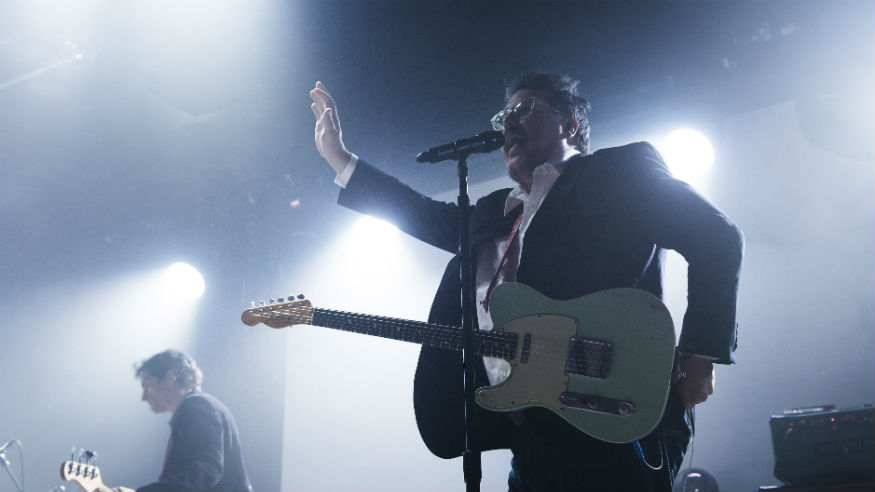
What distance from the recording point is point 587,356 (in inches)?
67.4

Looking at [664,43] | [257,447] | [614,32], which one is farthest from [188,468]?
[664,43]

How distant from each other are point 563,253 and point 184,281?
6228 mm

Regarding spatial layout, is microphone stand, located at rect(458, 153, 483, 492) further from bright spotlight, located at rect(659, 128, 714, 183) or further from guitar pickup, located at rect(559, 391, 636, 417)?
bright spotlight, located at rect(659, 128, 714, 183)

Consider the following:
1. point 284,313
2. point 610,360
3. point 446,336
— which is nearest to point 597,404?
point 610,360

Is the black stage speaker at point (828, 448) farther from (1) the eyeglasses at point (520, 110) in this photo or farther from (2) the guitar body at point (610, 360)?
(1) the eyeglasses at point (520, 110)

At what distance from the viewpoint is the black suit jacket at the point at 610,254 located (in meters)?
1.69

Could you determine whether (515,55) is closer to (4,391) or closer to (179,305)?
(179,305)

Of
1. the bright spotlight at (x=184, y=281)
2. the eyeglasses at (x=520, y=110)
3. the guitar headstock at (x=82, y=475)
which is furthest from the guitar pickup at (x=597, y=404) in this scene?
the bright spotlight at (x=184, y=281)

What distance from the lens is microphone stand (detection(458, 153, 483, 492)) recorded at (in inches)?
64.9

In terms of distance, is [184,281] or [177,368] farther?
[184,281]

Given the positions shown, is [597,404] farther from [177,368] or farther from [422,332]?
[177,368]

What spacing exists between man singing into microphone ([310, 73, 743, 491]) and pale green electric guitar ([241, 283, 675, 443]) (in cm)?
8

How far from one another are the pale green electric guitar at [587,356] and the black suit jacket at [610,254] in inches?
3.9

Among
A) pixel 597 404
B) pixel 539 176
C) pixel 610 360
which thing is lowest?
pixel 597 404
